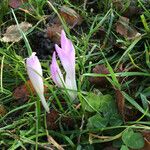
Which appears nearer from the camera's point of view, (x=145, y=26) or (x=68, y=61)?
(x=68, y=61)

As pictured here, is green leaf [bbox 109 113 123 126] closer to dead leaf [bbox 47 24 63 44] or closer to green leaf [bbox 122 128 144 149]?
green leaf [bbox 122 128 144 149]

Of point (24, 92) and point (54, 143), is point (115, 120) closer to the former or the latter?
point (54, 143)

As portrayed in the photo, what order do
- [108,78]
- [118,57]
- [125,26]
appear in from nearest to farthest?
[108,78] < [118,57] < [125,26]

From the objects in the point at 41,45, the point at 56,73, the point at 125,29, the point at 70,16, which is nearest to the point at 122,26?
the point at 125,29

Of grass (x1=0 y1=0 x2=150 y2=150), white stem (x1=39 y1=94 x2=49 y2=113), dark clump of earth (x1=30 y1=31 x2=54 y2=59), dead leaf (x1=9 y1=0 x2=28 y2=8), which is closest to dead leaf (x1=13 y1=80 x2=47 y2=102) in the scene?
grass (x1=0 y1=0 x2=150 y2=150)

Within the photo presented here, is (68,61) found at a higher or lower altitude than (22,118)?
higher

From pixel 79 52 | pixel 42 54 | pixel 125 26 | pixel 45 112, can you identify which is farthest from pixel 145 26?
pixel 45 112

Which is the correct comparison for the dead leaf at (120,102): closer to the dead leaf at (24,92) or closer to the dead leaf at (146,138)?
the dead leaf at (146,138)

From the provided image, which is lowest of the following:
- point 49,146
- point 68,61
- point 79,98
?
point 49,146

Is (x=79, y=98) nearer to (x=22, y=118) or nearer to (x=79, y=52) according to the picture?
(x=22, y=118)
